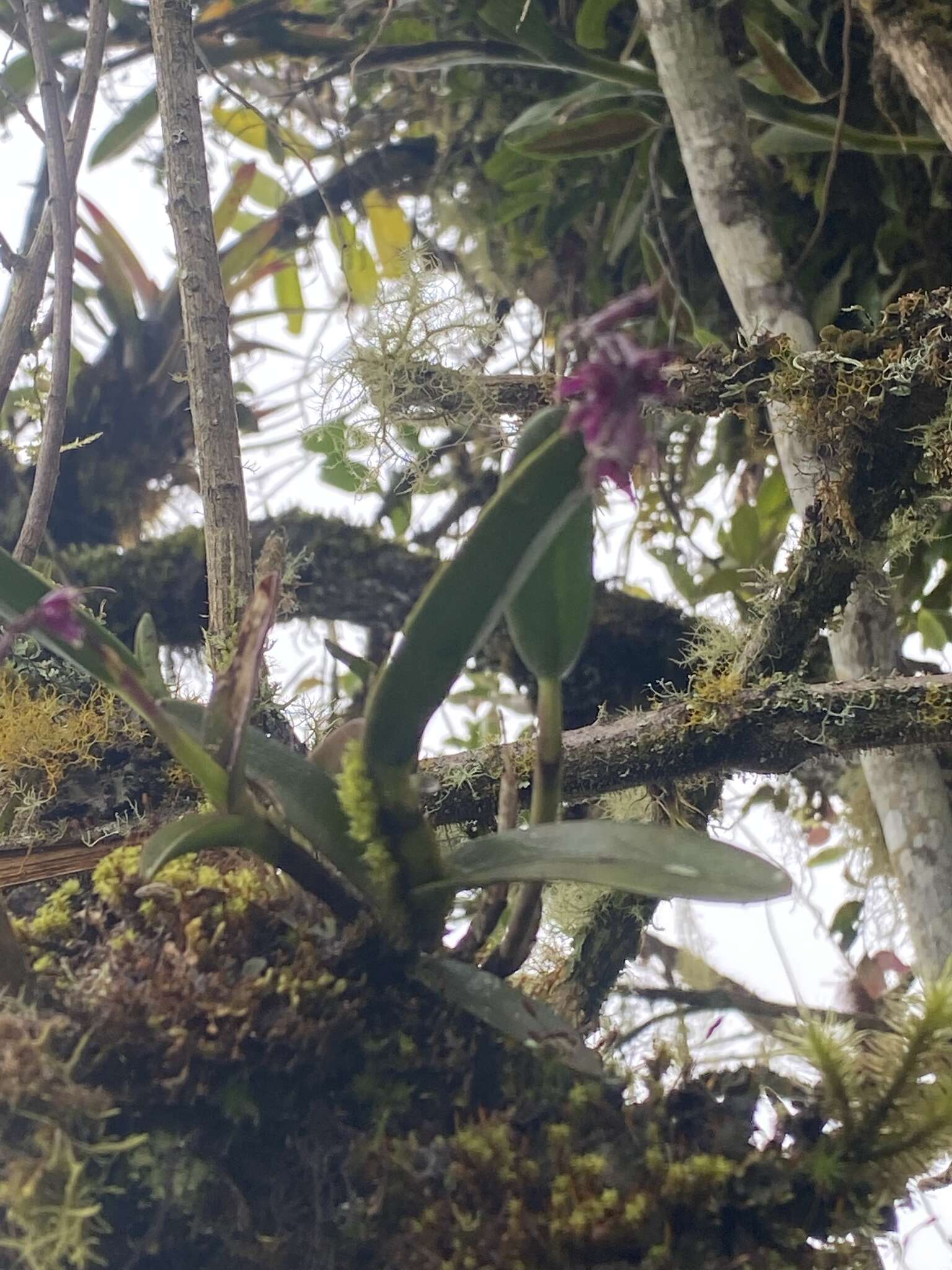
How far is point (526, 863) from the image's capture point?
409mm

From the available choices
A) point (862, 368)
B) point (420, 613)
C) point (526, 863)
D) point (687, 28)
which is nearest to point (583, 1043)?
point (526, 863)

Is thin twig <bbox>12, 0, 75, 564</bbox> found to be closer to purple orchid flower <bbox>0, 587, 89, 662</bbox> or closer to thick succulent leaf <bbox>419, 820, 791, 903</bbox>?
purple orchid flower <bbox>0, 587, 89, 662</bbox>

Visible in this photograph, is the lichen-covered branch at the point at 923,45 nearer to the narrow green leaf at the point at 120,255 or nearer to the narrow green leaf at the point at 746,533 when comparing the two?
the narrow green leaf at the point at 746,533

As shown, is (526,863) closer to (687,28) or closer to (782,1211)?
(782,1211)

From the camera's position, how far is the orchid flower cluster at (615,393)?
34cm

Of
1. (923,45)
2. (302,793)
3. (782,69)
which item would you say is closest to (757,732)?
(302,793)

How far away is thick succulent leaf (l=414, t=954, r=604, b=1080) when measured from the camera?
0.42m

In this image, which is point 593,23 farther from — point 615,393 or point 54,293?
point 615,393

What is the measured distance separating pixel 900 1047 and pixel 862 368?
0.38 meters

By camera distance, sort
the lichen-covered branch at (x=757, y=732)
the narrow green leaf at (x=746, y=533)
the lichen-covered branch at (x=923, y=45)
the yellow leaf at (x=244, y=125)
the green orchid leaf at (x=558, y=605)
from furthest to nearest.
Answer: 1. the yellow leaf at (x=244, y=125)
2. the narrow green leaf at (x=746, y=533)
3. the lichen-covered branch at (x=923, y=45)
4. the lichen-covered branch at (x=757, y=732)
5. the green orchid leaf at (x=558, y=605)

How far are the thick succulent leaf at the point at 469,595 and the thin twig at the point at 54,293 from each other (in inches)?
13.8

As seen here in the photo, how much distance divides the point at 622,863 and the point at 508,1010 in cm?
9

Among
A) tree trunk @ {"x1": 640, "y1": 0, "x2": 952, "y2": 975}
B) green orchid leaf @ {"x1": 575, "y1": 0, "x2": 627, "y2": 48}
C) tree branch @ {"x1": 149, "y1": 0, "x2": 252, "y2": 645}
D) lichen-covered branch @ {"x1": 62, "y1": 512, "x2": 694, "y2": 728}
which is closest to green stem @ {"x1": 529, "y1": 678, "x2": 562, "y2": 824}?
tree branch @ {"x1": 149, "y1": 0, "x2": 252, "y2": 645}

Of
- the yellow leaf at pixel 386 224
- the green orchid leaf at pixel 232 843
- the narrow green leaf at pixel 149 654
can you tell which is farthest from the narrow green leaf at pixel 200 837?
the yellow leaf at pixel 386 224
